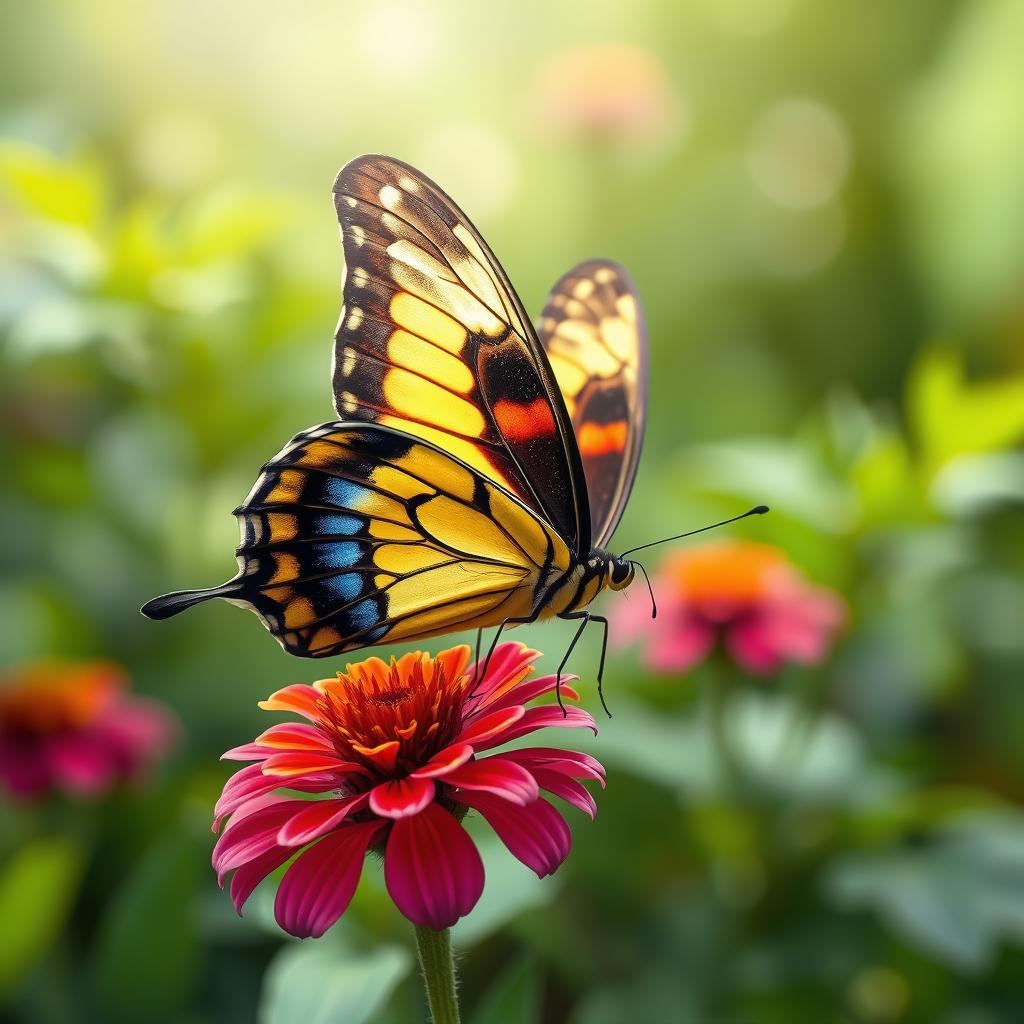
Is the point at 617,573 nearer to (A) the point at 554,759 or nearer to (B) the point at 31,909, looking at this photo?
(A) the point at 554,759

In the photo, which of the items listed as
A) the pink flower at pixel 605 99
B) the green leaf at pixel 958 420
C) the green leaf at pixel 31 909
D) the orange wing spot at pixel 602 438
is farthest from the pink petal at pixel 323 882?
the pink flower at pixel 605 99

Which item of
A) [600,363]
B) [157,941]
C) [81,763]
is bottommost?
[157,941]

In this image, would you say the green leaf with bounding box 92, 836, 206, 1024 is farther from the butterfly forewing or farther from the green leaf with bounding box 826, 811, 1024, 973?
the green leaf with bounding box 826, 811, 1024, 973

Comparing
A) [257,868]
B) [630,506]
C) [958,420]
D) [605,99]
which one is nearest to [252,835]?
[257,868]

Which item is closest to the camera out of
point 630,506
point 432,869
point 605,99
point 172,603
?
point 432,869

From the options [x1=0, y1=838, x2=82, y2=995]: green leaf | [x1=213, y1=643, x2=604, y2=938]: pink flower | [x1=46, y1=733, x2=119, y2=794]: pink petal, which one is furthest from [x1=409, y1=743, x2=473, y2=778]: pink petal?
[x1=46, y1=733, x2=119, y2=794]: pink petal

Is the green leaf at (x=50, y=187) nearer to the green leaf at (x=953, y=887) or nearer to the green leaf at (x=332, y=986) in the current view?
the green leaf at (x=332, y=986)

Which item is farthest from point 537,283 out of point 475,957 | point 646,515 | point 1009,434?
point 475,957
